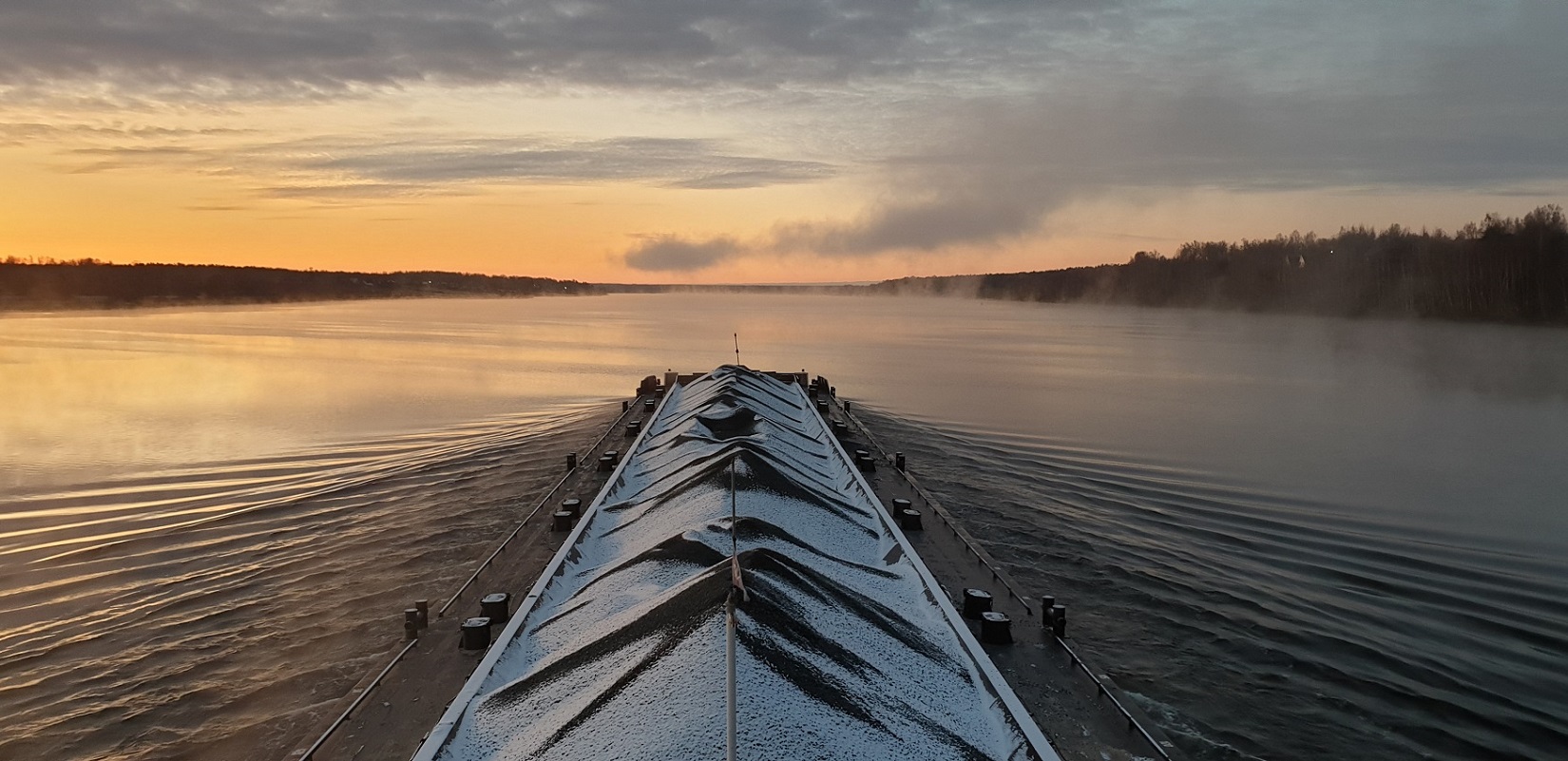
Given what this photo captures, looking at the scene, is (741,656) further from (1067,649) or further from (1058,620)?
(1058,620)

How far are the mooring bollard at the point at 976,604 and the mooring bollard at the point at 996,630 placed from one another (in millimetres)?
360

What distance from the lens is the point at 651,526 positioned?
46.6ft

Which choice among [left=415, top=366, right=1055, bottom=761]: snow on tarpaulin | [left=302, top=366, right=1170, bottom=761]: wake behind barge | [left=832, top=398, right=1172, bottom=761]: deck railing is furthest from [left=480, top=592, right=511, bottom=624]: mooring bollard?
[left=832, top=398, right=1172, bottom=761]: deck railing

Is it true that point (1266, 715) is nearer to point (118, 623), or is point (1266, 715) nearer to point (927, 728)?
point (927, 728)

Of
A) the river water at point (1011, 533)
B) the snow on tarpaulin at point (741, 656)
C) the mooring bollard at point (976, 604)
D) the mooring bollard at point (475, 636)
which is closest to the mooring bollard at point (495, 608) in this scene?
the mooring bollard at point (475, 636)

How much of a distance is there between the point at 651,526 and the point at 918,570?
4776 millimetres

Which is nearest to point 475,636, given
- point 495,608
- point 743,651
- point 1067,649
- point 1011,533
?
point 495,608

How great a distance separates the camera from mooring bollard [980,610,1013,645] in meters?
12.2

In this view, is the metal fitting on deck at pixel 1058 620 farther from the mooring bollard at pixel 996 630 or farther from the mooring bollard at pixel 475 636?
the mooring bollard at pixel 475 636

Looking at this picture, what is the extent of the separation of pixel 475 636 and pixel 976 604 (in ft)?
25.1

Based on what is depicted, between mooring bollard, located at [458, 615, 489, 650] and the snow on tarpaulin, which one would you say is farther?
mooring bollard, located at [458, 615, 489, 650]

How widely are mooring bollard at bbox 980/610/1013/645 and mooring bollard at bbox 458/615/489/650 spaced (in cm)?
741

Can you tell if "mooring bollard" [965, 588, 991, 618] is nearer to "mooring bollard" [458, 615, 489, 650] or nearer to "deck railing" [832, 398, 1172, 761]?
"deck railing" [832, 398, 1172, 761]

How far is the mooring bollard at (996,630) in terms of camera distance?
40.2 feet
